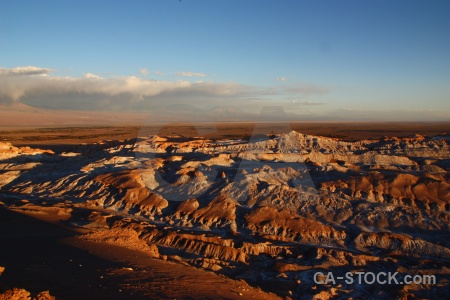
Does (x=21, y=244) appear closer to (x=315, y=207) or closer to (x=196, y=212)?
(x=196, y=212)

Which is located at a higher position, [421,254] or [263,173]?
[263,173]

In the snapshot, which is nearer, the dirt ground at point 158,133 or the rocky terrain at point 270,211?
the rocky terrain at point 270,211

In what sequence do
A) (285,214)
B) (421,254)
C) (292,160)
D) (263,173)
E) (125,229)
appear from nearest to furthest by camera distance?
(421,254) < (125,229) < (285,214) < (263,173) < (292,160)

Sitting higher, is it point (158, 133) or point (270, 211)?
point (158, 133)

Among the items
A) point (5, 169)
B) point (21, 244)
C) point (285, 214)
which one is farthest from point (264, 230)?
point (5, 169)

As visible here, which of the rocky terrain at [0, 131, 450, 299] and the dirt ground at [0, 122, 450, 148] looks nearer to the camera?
the rocky terrain at [0, 131, 450, 299]

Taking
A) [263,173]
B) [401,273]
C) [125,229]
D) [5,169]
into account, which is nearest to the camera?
[401,273]

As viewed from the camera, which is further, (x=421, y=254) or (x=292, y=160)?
(x=292, y=160)

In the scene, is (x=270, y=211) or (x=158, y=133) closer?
(x=270, y=211)
